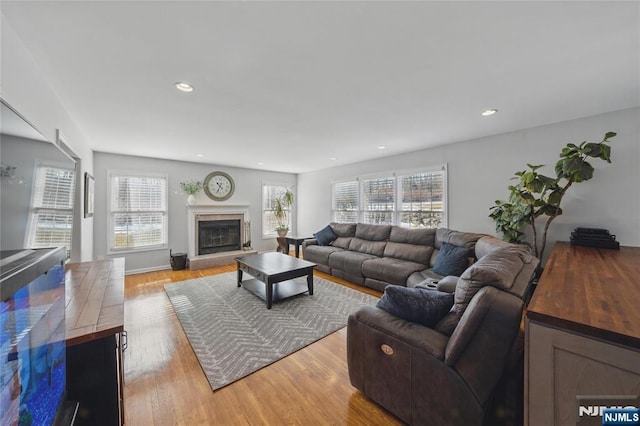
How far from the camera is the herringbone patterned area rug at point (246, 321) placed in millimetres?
2172

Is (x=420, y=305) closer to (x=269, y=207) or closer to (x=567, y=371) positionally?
(x=567, y=371)

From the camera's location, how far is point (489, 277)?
1366 millimetres

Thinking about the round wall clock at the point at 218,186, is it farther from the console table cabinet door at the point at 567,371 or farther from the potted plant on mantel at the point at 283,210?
the console table cabinet door at the point at 567,371

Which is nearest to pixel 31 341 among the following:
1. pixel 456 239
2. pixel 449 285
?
pixel 449 285

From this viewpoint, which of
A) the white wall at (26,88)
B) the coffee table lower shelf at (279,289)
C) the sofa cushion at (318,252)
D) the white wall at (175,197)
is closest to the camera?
the white wall at (26,88)

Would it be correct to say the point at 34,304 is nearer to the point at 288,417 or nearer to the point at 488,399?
the point at 288,417

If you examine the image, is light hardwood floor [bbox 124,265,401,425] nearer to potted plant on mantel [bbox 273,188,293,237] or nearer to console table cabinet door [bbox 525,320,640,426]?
console table cabinet door [bbox 525,320,640,426]

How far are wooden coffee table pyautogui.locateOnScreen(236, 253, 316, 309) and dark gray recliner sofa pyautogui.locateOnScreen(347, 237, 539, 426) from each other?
5.43ft

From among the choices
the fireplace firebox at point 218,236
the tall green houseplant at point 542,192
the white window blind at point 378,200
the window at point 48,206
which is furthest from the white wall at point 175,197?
the tall green houseplant at point 542,192

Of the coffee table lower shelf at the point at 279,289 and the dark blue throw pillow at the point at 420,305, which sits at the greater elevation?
the dark blue throw pillow at the point at 420,305

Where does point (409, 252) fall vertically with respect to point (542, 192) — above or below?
below

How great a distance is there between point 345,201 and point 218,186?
326cm

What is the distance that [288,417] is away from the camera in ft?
5.25

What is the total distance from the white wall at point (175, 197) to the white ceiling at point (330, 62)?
5.38ft
